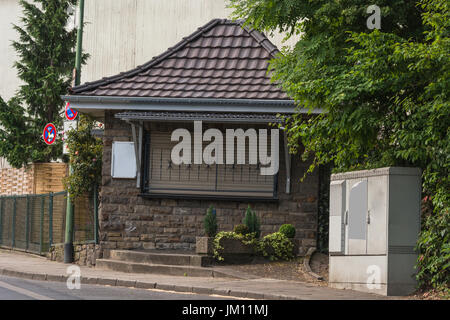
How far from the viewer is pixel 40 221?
24.0 meters

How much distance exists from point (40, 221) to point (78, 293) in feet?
36.8

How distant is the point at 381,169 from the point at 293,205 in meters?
5.52

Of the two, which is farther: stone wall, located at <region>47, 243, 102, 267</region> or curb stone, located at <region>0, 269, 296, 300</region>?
stone wall, located at <region>47, 243, 102, 267</region>

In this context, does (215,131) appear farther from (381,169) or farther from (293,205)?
(381,169)

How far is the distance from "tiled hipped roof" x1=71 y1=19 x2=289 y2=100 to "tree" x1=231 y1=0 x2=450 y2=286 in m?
3.57

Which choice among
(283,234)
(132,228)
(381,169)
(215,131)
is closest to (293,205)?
(283,234)

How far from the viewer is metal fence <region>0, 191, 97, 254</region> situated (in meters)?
21.3

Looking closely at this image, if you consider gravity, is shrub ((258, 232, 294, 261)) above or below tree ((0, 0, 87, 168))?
below

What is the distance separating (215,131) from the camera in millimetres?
19406

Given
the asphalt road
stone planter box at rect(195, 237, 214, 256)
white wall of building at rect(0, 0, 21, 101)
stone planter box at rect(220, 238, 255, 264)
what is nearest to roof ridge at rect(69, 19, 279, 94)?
stone planter box at rect(195, 237, 214, 256)

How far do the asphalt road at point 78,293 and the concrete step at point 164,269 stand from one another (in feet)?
8.14

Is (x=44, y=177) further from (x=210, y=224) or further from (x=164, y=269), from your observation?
(x=164, y=269)

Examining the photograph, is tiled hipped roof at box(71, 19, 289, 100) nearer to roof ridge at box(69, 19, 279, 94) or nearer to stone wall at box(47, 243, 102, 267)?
roof ridge at box(69, 19, 279, 94)

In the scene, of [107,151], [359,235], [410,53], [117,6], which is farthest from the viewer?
[117,6]
